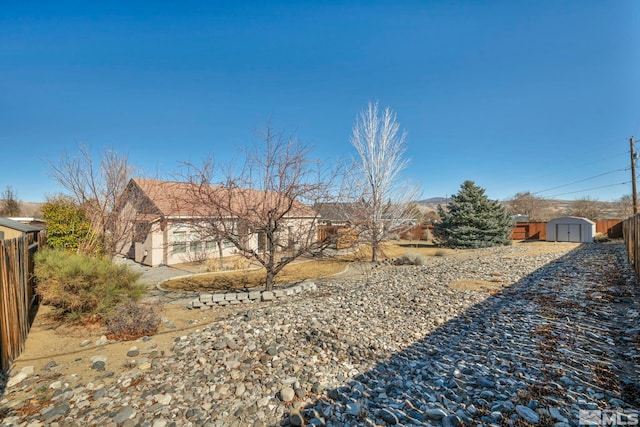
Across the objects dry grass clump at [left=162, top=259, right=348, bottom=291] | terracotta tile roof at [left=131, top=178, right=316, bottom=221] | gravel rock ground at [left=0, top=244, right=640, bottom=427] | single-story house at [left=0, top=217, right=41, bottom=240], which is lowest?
dry grass clump at [left=162, top=259, right=348, bottom=291]

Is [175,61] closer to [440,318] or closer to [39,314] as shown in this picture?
[39,314]

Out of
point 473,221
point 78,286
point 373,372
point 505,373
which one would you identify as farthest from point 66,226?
point 473,221

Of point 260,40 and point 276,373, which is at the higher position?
point 260,40

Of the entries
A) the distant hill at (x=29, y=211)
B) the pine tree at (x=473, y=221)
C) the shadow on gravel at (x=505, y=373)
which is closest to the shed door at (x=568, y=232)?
the pine tree at (x=473, y=221)

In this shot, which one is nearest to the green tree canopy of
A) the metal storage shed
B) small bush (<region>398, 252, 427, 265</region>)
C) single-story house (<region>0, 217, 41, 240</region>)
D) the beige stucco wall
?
single-story house (<region>0, 217, 41, 240</region>)

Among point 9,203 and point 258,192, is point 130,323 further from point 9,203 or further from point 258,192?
point 9,203

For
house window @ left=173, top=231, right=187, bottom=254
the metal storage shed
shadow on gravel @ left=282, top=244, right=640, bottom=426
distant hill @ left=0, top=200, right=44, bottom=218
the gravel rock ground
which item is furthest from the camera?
distant hill @ left=0, top=200, right=44, bottom=218

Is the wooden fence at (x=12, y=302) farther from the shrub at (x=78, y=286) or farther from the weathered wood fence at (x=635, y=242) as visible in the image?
the weathered wood fence at (x=635, y=242)

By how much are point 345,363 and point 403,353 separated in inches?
36.3

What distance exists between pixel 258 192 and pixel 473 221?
16.4 m

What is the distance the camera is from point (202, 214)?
22.2 ft

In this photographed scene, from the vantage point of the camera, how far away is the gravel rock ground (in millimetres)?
2648

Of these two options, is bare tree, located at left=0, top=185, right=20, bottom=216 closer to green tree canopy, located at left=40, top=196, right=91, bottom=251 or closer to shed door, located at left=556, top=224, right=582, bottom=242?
green tree canopy, located at left=40, top=196, right=91, bottom=251

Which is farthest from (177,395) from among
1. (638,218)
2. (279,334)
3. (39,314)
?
(638,218)
